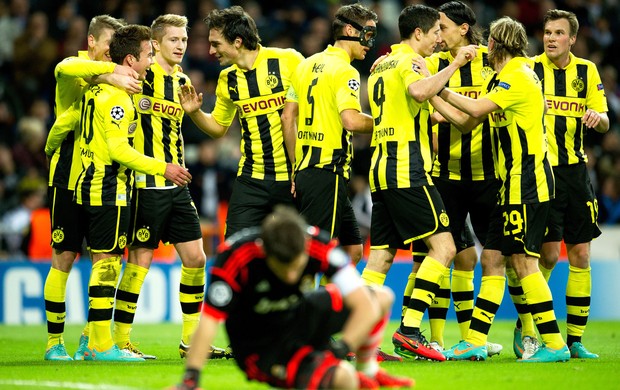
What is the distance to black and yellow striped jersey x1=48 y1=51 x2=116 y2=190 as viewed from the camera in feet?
29.5

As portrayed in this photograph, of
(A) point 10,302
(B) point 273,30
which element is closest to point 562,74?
(A) point 10,302

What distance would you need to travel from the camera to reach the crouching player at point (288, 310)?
219 inches

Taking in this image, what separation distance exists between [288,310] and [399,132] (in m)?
2.79

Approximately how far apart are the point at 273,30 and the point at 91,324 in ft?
33.5

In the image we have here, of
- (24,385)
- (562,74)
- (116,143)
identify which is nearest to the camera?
(24,385)

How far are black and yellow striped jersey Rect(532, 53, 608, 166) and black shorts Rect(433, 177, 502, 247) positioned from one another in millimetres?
640

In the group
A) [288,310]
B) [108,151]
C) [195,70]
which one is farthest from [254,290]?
[195,70]

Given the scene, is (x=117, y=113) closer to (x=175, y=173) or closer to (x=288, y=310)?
(x=175, y=173)

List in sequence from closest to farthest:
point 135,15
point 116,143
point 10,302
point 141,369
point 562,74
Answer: point 141,369 → point 116,143 → point 562,74 → point 10,302 → point 135,15

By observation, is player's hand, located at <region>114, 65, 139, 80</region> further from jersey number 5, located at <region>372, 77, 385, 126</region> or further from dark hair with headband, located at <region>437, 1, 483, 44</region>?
dark hair with headband, located at <region>437, 1, 483, 44</region>

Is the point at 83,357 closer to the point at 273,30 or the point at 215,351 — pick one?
the point at 215,351

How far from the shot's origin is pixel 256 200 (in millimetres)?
9234

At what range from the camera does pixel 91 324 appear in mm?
8859

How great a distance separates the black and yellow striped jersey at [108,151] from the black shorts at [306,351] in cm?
292
